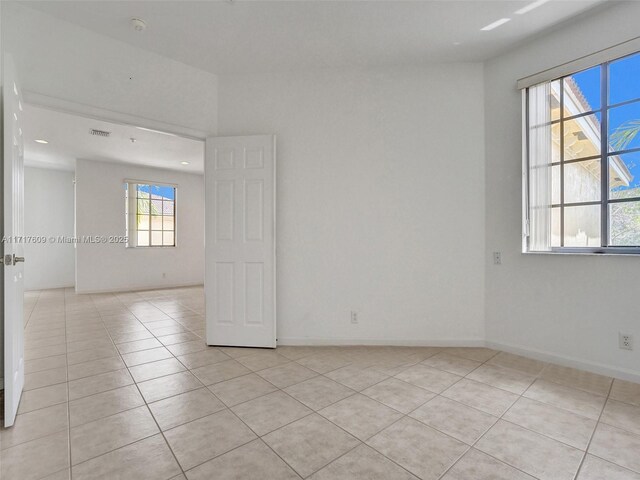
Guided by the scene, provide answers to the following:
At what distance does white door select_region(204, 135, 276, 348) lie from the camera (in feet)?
10.9

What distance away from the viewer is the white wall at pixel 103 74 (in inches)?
95.9

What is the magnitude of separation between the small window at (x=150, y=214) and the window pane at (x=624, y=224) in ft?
26.6

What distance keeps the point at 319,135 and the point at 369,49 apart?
95 cm

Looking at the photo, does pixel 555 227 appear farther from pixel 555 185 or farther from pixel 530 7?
pixel 530 7

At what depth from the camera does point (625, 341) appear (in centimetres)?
246

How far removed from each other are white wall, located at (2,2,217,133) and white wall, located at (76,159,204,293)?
4893mm

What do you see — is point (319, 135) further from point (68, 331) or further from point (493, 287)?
point (68, 331)

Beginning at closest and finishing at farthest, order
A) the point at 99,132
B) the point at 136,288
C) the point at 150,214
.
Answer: the point at 99,132
the point at 136,288
the point at 150,214

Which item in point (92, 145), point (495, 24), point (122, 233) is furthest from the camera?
point (122, 233)

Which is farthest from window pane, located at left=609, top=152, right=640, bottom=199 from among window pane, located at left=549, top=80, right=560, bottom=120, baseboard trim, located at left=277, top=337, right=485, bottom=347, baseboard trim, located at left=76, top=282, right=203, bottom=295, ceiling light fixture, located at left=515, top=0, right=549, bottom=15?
baseboard trim, located at left=76, top=282, right=203, bottom=295

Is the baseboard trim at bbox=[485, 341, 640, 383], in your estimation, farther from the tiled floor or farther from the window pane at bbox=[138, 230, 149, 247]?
the window pane at bbox=[138, 230, 149, 247]

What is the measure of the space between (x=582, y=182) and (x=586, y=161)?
182 millimetres

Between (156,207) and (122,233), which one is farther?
(156,207)

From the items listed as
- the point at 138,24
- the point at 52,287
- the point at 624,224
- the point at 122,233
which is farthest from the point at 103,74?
the point at 52,287
